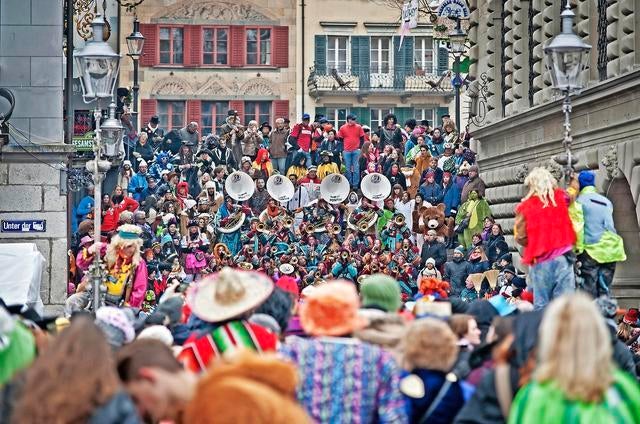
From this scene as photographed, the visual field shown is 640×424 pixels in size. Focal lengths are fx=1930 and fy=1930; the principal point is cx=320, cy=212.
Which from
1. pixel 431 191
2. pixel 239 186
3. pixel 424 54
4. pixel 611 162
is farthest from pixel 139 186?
pixel 424 54


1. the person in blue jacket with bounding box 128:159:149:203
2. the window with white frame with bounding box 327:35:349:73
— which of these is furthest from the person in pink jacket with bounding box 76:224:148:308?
the window with white frame with bounding box 327:35:349:73

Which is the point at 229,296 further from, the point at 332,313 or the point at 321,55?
the point at 321,55

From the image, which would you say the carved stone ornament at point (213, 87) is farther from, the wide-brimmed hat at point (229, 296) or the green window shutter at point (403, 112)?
the wide-brimmed hat at point (229, 296)

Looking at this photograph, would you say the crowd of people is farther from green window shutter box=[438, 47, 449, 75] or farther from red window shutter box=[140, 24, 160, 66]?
green window shutter box=[438, 47, 449, 75]

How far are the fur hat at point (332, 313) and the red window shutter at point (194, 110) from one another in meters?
61.8

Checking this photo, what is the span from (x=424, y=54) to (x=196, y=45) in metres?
8.97

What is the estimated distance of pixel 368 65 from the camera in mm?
75062

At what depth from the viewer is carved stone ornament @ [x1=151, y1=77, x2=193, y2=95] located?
72375 millimetres

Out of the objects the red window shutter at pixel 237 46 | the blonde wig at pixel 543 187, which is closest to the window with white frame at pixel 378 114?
the red window shutter at pixel 237 46

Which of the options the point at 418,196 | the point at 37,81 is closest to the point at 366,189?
the point at 418,196

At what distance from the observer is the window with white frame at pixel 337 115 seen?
74356 mm

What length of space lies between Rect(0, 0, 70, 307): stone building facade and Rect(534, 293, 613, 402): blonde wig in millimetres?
21712

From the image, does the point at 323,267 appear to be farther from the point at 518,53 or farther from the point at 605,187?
the point at 605,187

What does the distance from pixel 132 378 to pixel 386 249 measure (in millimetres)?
28517
